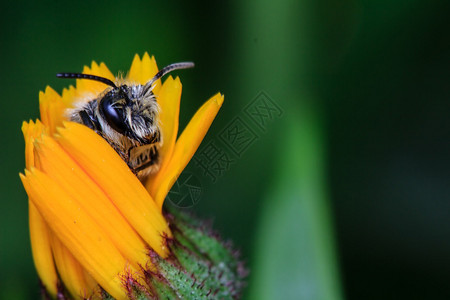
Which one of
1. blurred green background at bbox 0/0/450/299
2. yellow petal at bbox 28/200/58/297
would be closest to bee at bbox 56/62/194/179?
yellow petal at bbox 28/200/58/297

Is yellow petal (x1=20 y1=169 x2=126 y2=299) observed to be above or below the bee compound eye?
below

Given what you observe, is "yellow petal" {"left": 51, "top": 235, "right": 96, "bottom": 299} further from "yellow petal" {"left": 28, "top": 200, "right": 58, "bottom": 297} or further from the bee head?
the bee head

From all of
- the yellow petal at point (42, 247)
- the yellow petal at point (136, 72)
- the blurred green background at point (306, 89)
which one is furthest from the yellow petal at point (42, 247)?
the blurred green background at point (306, 89)

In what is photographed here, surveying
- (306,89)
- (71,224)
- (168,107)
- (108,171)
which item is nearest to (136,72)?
(168,107)

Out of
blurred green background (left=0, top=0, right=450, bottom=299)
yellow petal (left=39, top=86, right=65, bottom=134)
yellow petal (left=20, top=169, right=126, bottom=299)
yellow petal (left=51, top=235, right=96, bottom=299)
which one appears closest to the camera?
yellow petal (left=20, top=169, right=126, bottom=299)

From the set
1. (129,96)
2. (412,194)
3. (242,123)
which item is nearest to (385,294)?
A: (412,194)

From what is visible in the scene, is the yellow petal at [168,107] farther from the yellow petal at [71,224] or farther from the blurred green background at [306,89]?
the blurred green background at [306,89]

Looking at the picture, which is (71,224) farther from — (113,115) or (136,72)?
(136,72)
